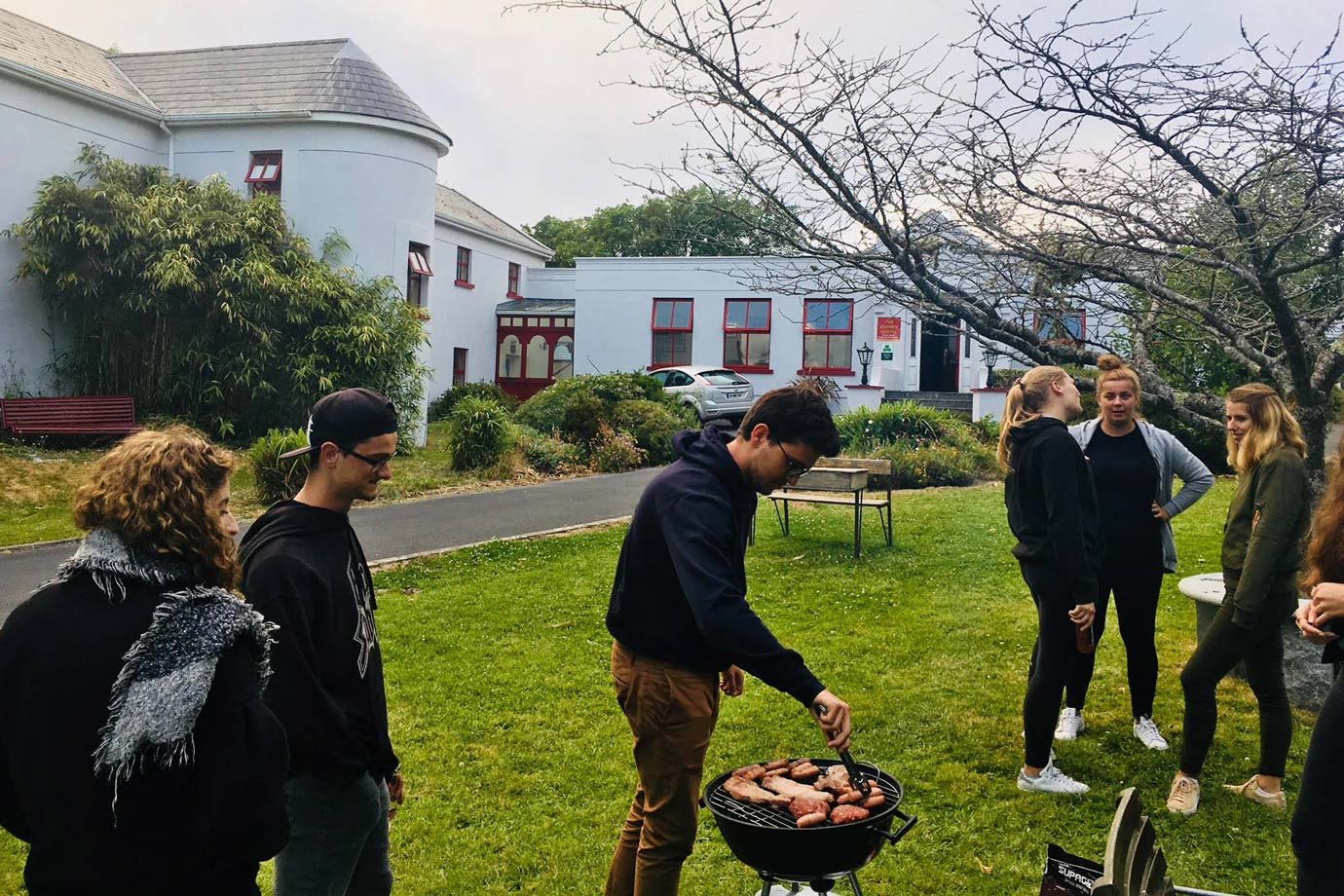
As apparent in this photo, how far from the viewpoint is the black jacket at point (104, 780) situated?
2.06 metres

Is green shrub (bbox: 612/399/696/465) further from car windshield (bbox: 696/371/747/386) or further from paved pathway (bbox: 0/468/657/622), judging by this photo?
car windshield (bbox: 696/371/747/386)

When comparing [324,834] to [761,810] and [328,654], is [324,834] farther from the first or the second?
[761,810]

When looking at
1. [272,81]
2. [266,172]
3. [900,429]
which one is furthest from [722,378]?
[272,81]

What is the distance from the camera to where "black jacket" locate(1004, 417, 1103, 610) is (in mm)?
4508

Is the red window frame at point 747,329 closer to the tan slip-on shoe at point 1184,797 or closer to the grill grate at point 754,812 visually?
the tan slip-on shoe at point 1184,797

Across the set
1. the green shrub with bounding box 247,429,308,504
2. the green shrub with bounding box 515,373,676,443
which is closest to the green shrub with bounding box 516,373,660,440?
the green shrub with bounding box 515,373,676,443

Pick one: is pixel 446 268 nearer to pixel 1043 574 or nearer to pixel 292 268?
pixel 292 268

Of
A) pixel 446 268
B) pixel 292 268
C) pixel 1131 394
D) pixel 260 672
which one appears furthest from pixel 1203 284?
pixel 446 268

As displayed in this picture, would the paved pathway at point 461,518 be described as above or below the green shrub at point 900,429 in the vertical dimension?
below

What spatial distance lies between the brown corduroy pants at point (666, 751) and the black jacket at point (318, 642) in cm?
76

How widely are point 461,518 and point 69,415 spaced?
8.96 metres

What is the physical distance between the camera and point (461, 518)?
13.4 metres

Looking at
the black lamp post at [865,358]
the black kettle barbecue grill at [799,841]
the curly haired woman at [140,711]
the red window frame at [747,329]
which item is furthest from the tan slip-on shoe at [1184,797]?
the red window frame at [747,329]

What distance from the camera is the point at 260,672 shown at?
2281 mm
